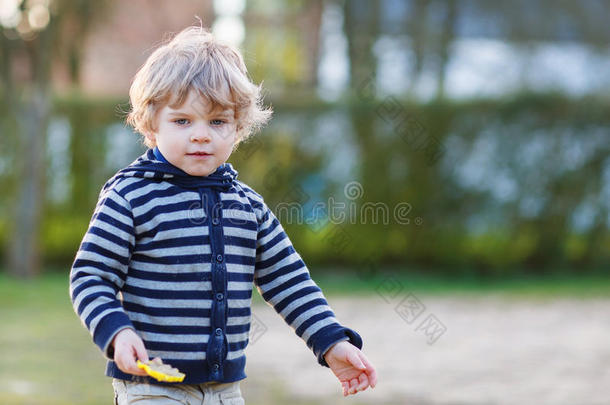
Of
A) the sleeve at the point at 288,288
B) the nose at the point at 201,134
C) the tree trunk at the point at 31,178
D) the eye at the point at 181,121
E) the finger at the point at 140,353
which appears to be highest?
the tree trunk at the point at 31,178

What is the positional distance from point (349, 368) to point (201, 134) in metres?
0.80

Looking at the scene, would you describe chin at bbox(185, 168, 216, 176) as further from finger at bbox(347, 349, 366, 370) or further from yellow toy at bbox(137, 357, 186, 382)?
finger at bbox(347, 349, 366, 370)

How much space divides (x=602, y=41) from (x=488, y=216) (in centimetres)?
355

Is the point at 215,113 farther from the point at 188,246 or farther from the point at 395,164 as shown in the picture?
the point at 395,164

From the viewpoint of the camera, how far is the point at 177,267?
251cm

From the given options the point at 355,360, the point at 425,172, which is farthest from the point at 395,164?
the point at 355,360

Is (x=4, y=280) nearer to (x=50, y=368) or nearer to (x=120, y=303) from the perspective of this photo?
(x=50, y=368)

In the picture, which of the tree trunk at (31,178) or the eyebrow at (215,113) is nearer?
the eyebrow at (215,113)

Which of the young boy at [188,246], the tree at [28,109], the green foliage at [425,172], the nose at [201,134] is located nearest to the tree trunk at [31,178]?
the tree at [28,109]

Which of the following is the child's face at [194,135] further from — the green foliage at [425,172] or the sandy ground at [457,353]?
the green foliage at [425,172]

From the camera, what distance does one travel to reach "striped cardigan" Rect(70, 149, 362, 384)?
2455 millimetres

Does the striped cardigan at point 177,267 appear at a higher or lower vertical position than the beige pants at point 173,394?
higher

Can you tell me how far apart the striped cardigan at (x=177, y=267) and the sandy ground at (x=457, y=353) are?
2.62 meters

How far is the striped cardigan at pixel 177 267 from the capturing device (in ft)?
8.05
